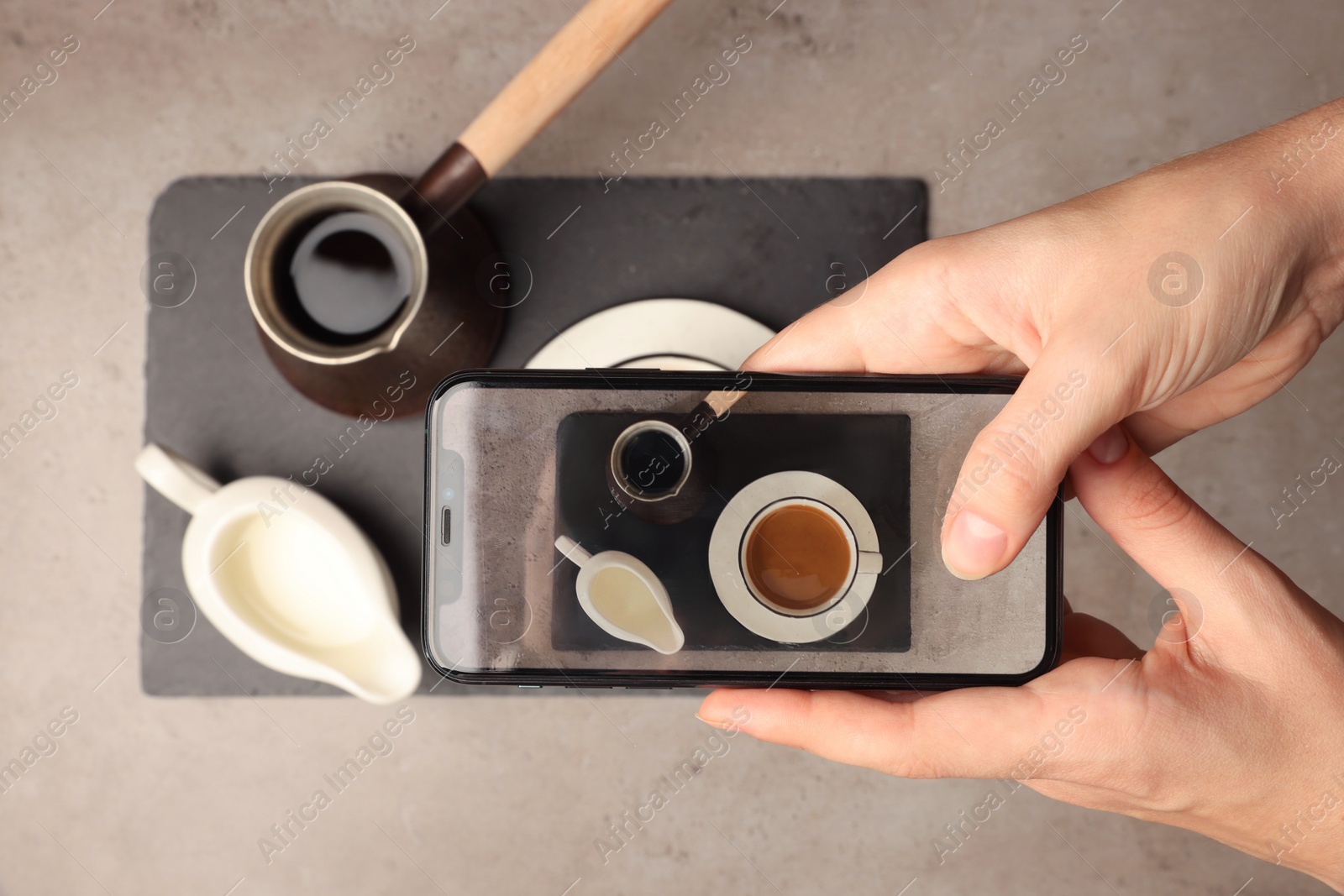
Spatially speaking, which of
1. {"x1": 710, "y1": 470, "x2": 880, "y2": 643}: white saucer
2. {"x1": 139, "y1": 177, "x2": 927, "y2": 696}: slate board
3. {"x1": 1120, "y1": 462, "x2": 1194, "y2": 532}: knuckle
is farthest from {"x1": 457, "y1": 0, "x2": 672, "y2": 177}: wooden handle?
{"x1": 1120, "y1": 462, "x2": 1194, "y2": 532}: knuckle

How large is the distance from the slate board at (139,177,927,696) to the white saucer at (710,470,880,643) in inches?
5.9

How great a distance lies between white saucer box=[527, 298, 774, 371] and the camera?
1.55 ft

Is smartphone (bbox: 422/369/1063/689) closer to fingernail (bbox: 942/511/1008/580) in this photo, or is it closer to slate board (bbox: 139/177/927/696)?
fingernail (bbox: 942/511/1008/580)

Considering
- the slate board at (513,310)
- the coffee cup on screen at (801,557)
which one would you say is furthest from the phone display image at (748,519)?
the slate board at (513,310)

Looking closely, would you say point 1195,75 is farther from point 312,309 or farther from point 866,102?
point 312,309

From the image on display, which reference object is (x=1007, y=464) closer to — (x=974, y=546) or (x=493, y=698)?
(x=974, y=546)

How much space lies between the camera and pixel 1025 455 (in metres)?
0.31

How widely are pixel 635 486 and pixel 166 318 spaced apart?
0.35 metres

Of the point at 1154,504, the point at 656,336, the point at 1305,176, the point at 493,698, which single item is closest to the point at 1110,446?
the point at 1154,504

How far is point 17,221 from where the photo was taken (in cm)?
56

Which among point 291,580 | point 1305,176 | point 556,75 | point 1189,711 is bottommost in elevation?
point 1189,711

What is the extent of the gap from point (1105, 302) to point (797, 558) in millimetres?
172

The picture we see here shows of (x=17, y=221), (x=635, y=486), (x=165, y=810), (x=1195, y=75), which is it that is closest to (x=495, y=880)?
(x=165, y=810)

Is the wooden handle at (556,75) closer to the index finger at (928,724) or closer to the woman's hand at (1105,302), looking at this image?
the woman's hand at (1105,302)
